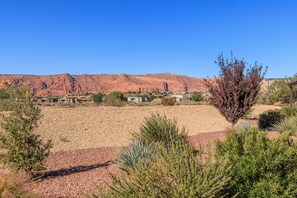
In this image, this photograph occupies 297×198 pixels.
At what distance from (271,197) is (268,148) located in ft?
3.33

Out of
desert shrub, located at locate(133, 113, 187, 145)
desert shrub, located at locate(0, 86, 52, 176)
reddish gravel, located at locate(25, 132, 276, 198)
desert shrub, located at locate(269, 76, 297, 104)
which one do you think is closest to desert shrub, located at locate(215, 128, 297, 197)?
reddish gravel, located at locate(25, 132, 276, 198)

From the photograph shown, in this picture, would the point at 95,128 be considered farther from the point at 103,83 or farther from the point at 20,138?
the point at 103,83

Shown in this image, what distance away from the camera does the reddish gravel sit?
7.00m

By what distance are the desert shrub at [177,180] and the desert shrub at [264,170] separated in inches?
14.1

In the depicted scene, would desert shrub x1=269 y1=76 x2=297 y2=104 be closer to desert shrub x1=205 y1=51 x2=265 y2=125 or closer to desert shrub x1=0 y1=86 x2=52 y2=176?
desert shrub x1=205 y1=51 x2=265 y2=125

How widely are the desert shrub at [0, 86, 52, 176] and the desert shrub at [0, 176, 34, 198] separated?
7.56ft

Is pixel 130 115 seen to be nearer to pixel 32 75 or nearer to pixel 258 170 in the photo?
pixel 258 170

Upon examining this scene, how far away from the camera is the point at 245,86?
48.4 ft

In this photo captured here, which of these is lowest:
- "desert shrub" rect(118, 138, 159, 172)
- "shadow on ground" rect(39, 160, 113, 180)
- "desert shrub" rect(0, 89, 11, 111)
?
"shadow on ground" rect(39, 160, 113, 180)

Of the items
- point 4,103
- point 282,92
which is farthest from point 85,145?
point 282,92

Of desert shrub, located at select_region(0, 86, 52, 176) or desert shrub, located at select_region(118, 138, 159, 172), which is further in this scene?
desert shrub, located at select_region(0, 86, 52, 176)

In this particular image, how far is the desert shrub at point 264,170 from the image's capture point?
4363 mm

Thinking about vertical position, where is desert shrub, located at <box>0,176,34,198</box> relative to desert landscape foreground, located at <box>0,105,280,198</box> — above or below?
above

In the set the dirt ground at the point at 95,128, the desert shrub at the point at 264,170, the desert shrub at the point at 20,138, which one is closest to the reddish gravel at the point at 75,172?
the desert shrub at the point at 20,138
